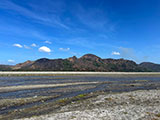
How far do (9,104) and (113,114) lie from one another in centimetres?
1335

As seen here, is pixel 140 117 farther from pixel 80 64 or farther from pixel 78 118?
pixel 80 64

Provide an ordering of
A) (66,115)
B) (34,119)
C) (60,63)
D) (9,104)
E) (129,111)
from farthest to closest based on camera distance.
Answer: (60,63) → (9,104) → (129,111) → (66,115) → (34,119)

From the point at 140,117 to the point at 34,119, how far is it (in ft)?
29.7

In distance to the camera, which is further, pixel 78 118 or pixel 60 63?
pixel 60 63

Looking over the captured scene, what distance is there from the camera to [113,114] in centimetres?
1200

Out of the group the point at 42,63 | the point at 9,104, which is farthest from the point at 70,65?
the point at 9,104

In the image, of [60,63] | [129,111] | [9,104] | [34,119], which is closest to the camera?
[34,119]

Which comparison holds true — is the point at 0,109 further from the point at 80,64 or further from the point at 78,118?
the point at 80,64

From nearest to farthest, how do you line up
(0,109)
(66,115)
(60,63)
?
(66,115)
(0,109)
(60,63)

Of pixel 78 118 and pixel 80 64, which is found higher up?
pixel 80 64

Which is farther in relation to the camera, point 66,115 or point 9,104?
point 9,104

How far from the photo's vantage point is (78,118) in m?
11.0

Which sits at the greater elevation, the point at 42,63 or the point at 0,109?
the point at 42,63

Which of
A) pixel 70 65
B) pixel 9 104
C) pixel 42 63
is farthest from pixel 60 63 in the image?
pixel 9 104
